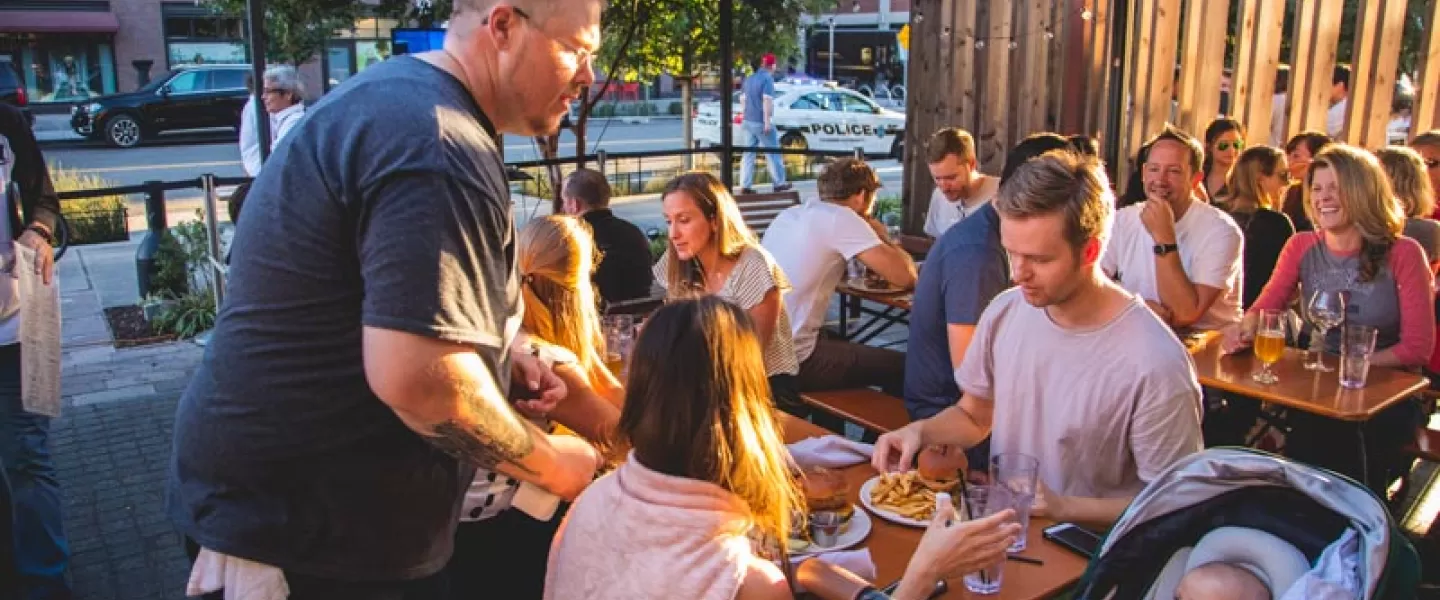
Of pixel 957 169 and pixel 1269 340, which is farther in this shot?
pixel 957 169

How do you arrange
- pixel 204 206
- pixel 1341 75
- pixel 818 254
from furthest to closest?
1. pixel 204 206
2. pixel 1341 75
3. pixel 818 254

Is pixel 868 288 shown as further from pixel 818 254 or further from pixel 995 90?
pixel 995 90

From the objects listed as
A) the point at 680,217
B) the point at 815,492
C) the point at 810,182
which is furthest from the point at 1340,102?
the point at 810,182

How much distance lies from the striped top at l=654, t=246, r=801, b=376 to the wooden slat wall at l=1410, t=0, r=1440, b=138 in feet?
15.2

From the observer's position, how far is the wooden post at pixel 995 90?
27.5 feet

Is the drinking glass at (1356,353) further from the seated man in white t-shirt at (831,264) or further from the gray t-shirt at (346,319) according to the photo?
the gray t-shirt at (346,319)

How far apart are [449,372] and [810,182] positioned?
15.1m

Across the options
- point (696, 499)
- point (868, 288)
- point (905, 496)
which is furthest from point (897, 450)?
point (868, 288)

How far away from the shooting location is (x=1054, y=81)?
8242mm

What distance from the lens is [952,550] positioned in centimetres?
206

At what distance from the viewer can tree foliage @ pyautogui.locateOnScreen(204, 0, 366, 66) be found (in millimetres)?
9023

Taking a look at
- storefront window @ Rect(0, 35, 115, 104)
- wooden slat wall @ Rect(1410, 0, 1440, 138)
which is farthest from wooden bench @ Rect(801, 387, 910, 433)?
storefront window @ Rect(0, 35, 115, 104)

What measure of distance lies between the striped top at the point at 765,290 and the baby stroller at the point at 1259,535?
2.32 m

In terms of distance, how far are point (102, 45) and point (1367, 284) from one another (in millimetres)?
35107
